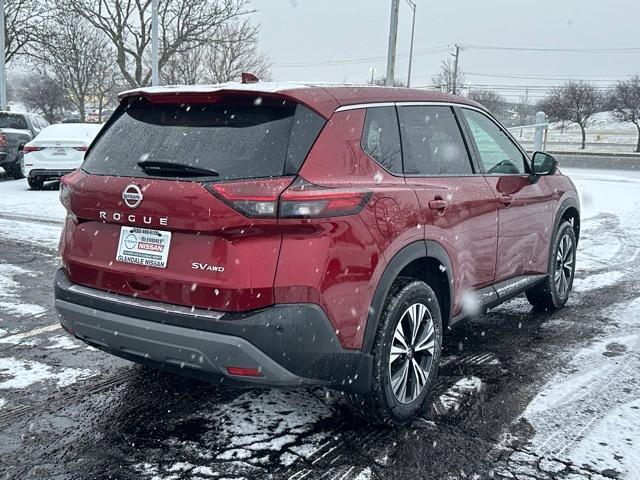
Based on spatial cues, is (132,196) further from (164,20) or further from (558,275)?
(164,20)

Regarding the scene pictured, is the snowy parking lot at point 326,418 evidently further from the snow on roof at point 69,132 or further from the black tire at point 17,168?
the black tire at point 17,168

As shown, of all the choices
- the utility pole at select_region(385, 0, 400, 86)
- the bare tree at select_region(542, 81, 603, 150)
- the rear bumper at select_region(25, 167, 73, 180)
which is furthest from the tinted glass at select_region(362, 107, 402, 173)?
the bare tree at select_region(542, 81, 603, 150)

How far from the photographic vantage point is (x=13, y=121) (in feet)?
59.8

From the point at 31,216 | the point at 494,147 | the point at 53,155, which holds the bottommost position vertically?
the point at 31,216

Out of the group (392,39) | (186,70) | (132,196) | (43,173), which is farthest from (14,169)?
(186,70)

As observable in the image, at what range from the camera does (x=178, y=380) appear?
4.05 metres

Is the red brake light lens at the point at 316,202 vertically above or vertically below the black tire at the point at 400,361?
above

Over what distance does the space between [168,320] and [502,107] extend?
6045 cm

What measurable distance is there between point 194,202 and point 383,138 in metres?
1.12

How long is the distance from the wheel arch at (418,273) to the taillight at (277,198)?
50 cm

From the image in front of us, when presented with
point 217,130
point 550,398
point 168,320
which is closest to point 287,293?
point 168,320

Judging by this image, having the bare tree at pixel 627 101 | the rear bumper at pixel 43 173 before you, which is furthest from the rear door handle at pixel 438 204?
the bare tree at pixel 627 101

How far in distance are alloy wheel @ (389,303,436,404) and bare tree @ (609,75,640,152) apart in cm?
4482

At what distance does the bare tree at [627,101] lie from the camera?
1757 inches
